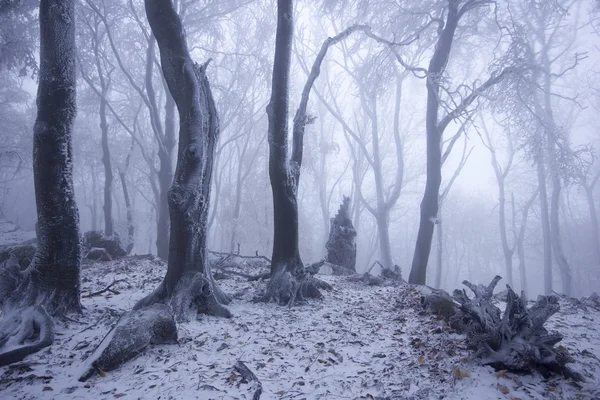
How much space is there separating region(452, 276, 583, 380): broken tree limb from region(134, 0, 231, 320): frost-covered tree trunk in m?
3.08

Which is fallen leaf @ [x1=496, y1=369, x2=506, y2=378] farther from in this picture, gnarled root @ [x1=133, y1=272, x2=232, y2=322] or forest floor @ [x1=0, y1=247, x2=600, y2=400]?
gnarled root @ [x1=133, y1=272, x2=232, y2=322]

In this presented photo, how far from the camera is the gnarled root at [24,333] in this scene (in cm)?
288

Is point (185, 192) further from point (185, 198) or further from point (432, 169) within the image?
point (432, 169)

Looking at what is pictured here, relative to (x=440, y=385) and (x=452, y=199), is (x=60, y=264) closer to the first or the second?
(x=440, y=385)

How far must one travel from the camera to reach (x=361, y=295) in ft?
19.4

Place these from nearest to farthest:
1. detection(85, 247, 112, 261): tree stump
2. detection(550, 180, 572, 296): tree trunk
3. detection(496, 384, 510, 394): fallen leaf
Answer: detection(496, 384, 510, 394): fallen leaf < detection(85, 247, 112, 261): tree stump < detection(550, 180, 572, 296): tree trunk

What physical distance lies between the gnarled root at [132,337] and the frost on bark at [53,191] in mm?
1273

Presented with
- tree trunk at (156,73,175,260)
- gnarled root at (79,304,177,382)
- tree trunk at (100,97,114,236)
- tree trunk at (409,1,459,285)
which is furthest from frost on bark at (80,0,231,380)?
tree trunk at (100,97,114,236)

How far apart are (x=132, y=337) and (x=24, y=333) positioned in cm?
136

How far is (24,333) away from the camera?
10.5 feet

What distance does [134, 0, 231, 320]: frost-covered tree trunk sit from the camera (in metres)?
4.10

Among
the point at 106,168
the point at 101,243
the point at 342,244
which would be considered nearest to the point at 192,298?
the point at 342,244

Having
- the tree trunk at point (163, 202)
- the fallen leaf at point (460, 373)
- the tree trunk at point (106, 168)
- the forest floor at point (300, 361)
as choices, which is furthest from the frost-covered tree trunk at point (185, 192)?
the tree trunk at point (106, 168)

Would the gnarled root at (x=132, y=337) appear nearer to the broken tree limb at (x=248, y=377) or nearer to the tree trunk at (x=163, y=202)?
the broken tree limb at (x=248, y=377)
